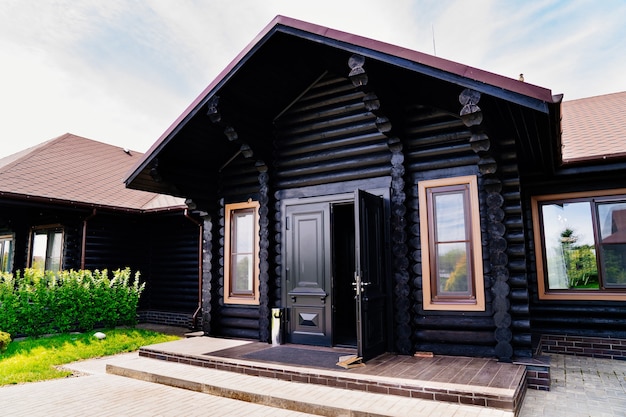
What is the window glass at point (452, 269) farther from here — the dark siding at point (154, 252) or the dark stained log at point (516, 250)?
the dark siding at point (154, 252)

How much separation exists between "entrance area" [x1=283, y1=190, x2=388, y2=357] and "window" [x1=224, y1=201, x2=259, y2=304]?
2.47ft

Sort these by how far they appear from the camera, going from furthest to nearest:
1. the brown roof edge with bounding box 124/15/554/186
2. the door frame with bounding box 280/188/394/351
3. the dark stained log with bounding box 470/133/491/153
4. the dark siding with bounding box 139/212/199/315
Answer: the dark siding with bounding box 139/212/199/315 → the door frame with bounding box 280/188/394/351 → the dark stained log with bounding box 470/133/491/153 → the brown roof edge with bounding box 124/15/554/186

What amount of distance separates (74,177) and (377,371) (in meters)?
10.1

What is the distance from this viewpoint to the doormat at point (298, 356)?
5230 mm

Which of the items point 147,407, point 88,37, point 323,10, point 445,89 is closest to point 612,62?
point 323,10

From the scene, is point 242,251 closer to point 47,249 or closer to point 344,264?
point 344,264

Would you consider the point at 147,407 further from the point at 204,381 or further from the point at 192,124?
the point at 192,124

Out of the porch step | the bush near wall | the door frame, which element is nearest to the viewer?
the porch step

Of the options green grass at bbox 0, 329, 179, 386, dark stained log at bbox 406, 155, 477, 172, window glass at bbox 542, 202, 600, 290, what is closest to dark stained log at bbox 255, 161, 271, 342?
dark stained log at bbox 406, 155, 477, 172

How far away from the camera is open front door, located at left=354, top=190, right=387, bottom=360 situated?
17.0 feet

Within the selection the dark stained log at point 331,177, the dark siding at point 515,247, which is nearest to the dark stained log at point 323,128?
the dark stained log at point 331,177

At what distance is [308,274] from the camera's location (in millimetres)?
6477

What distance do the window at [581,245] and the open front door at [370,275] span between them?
118 inches

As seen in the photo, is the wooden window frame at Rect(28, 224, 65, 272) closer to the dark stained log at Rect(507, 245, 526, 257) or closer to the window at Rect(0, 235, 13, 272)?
the window at Rect(0, 235, 13, 272)
